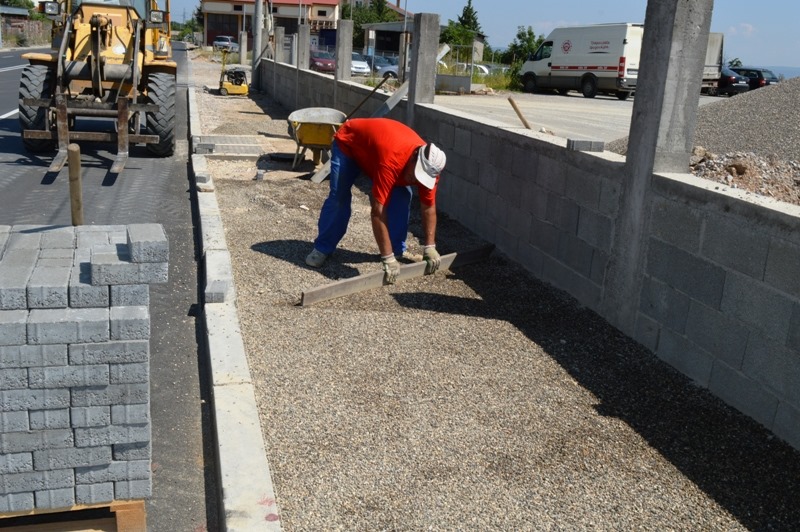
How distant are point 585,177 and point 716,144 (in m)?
2.33

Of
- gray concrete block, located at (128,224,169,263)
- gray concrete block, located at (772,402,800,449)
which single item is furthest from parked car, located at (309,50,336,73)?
gray concrete block, located at (128,224,169,263)

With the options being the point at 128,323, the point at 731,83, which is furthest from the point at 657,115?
the point at 731,83

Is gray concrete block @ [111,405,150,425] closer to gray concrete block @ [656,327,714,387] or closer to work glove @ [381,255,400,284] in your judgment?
gray concrete block @ [656,327,714,387]

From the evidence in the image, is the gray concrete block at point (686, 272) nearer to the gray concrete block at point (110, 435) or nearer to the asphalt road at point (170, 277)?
the asphalt road at point (170, 277)

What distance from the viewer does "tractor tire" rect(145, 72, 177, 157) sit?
1207cm

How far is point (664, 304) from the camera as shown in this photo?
17.5ft

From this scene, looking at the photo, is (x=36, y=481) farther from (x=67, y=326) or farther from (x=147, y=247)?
(x=147, y=247)

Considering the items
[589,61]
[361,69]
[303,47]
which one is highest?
[589,61]

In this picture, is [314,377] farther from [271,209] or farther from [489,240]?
[271,209]

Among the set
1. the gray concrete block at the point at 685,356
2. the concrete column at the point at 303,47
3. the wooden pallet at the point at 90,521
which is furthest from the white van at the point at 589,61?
the wooden pallet at the point at 90,521

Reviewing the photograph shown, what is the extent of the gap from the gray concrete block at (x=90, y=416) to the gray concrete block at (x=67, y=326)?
0.97 feet

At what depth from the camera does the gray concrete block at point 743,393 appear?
4.45 m

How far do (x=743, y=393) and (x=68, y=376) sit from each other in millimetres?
3498

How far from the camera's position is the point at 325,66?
38688 mm
